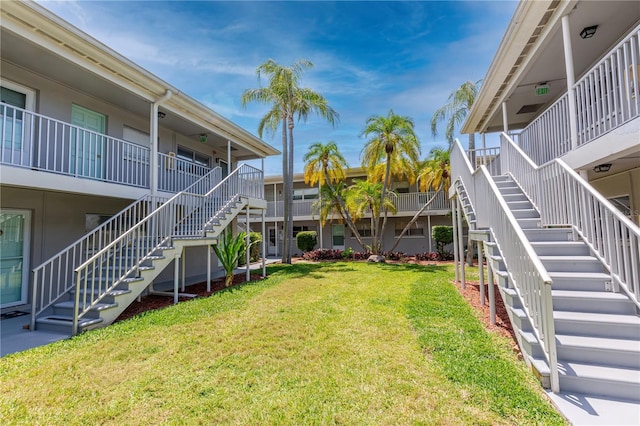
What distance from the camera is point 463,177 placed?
7656mm

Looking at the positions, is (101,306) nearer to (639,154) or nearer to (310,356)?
(310,356)

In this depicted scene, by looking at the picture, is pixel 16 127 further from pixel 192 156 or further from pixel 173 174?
pixel 192 156

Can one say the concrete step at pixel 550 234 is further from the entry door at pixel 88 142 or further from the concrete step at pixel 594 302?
the entry door at pixel 88 142

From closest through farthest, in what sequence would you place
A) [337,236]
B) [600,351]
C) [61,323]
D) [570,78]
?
[600,351] < [570,78] < [61,323] < [337,236]

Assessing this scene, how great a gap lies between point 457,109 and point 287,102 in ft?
29.7

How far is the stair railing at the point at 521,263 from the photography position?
3.12m

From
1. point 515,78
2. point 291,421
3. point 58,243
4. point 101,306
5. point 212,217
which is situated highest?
point 515,78

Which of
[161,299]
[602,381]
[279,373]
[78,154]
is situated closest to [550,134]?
[602,381]

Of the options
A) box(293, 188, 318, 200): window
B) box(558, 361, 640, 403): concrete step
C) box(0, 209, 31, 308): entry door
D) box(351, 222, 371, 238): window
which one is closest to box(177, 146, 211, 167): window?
box(0, 209, 31, 308): entry door

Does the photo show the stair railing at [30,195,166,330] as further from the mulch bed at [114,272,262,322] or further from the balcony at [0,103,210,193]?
the mulch bed at [114,272,262,322]

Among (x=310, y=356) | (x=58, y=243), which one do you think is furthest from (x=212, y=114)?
(x=310, y=356)

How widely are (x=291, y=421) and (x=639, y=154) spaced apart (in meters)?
6.09

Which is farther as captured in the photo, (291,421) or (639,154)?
(639,154)

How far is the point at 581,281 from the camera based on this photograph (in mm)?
4184
